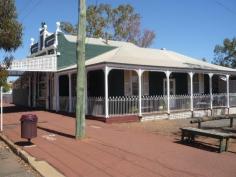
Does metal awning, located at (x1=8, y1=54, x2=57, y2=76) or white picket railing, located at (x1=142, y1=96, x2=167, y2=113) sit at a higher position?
metal awning, located at (x1=8, y1=54, x2=57, y2=76)

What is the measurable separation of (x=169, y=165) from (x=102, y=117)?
9.68 meters

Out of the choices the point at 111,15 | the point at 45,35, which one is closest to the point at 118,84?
the point at 45,35

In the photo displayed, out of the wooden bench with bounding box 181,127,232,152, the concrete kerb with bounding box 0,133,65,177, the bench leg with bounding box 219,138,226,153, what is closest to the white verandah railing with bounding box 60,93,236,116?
the wooden bench with bounding box 181,127,232,152

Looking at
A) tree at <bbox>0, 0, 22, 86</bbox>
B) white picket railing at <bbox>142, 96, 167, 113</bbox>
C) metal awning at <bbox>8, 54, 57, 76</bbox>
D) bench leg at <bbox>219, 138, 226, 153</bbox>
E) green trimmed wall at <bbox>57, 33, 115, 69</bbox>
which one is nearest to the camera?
bench leg at <bbox>219, 138, 226, 153</bbox>

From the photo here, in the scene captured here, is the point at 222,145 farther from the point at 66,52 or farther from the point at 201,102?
the point at 66,52

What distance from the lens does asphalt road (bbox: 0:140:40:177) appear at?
7.89 m

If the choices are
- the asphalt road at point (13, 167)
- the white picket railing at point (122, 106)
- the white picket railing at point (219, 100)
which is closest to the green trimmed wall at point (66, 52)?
the white picket railing at point (122, 106)

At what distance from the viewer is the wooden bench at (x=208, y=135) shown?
9.81 metres

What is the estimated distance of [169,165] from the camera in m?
8.13

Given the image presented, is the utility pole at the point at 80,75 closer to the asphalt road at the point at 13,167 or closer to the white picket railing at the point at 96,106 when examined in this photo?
the asphalt road at the point at 13,167

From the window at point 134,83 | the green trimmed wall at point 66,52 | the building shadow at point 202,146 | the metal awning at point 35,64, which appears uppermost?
the green trimmed wall at point 66,52

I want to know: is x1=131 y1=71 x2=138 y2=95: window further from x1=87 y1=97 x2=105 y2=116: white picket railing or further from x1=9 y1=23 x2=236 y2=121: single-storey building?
x1=87 y1=97 x2=105 y2=116: white picket railing

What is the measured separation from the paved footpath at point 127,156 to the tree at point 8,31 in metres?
2.89

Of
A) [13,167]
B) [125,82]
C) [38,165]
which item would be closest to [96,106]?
[125,82]
